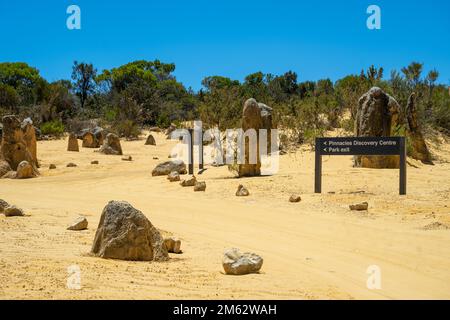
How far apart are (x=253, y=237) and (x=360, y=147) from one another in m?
5.13

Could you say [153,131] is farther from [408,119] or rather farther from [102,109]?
[408,119]

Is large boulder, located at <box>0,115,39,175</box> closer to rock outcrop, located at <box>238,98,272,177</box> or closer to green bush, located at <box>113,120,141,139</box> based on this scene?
rock outcrop, located at <box>238,98,272,177</box>

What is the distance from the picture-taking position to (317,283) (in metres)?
5.38

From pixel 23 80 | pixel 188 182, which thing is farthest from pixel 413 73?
pixel 23 80

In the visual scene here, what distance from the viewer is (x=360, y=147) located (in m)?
12.4

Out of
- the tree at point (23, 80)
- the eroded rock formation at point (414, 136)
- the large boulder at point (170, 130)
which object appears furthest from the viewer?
the tree at point (23, 80)

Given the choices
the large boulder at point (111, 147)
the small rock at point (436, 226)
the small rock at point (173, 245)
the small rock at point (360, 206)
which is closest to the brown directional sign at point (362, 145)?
the small rock at point (360, 206)

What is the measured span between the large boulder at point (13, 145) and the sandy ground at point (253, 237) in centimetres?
166

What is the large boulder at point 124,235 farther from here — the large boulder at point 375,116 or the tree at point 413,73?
the tree at point 413,73

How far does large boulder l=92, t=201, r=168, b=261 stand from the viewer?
603 centimetres

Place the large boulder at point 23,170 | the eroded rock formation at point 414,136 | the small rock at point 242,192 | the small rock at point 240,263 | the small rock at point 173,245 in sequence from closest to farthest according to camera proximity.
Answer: the small rock at point 240,263, the small rock at point 173,245, the small rock at point 242,192, the large boulder at point 23,170, the eroded rock formation at point 414,136

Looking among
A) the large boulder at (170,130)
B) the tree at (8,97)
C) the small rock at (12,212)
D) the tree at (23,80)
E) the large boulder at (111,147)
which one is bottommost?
the small rock at (12,212)

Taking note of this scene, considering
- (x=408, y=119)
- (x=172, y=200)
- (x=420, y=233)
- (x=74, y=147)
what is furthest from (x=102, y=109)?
(x=420, y=233)

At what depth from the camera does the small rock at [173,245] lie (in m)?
6.81
